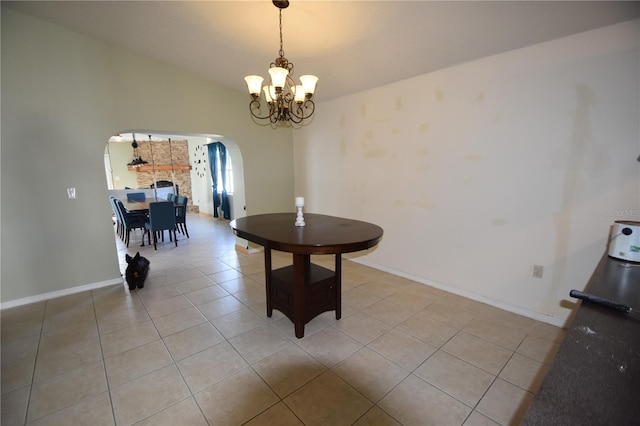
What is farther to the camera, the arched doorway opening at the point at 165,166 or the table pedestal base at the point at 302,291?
the arched doorway opening at the point at 165,166

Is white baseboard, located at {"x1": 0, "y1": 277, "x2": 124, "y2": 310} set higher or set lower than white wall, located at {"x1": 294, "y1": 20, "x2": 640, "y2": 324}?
lower

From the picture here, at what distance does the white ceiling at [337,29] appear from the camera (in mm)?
1995

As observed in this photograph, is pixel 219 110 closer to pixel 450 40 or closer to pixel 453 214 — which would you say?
pixel 450 40

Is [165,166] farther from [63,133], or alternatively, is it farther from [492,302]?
[492,302]

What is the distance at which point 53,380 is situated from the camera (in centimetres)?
183

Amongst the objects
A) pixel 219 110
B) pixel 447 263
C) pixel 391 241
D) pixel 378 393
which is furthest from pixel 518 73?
pixel 219 110

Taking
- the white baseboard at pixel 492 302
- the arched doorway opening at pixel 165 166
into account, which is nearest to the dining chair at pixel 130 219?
the arched doorway opening at pixel 165 166

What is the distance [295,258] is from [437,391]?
1.31m

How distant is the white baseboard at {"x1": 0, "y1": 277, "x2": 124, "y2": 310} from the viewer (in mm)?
2834

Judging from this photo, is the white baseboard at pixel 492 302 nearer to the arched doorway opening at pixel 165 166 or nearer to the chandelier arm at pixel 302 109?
the chandelier arm at pixel 302 109

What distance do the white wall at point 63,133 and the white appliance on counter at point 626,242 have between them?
445cm

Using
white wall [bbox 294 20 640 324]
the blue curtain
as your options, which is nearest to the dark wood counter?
white wall [bbox 294 20 640 324]

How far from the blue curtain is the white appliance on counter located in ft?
23.8

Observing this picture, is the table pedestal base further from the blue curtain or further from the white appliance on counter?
the blue curtain
